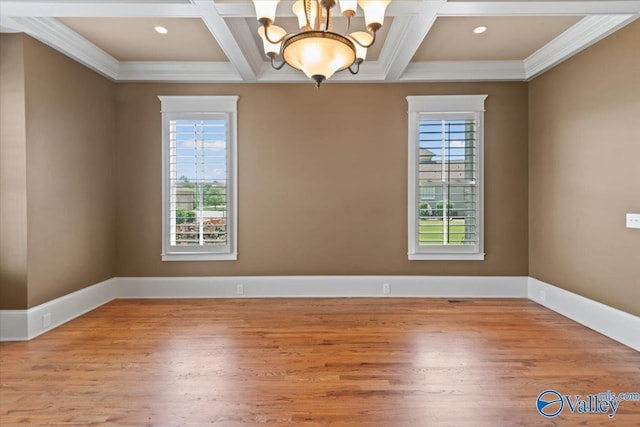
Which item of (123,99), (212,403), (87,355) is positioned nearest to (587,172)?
(212,403)

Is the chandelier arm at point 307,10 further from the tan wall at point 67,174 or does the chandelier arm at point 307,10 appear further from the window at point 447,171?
the tan wall at point 67,174

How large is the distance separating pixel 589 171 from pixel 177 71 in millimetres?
4906

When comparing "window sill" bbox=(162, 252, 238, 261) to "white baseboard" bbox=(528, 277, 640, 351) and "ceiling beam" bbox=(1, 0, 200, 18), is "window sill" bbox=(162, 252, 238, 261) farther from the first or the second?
"white baseboard" bbox=(528, 277, 640, 351)

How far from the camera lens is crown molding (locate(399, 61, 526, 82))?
4148 mm

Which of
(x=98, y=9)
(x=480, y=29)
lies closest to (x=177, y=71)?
(x=98, y=9)

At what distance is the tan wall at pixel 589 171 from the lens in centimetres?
297

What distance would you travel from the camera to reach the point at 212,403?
211 centimetres

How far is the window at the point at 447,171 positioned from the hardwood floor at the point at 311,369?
1056 millimetres

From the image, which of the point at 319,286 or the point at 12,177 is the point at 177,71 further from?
the point at 319,286

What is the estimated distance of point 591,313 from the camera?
131 inches

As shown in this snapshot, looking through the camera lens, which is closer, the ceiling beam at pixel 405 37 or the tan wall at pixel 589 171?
the ceiling beam at pixel 405 37

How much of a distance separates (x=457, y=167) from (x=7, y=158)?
4929 mm

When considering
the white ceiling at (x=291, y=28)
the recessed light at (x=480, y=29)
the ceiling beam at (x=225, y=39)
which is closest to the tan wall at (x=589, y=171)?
the white ceiling at (x=291, y=28)

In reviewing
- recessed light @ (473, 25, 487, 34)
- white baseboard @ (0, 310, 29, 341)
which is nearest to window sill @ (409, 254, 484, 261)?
recessed light @ (473, 25, 487, 34)
